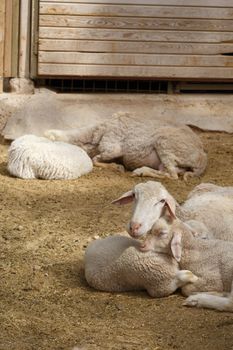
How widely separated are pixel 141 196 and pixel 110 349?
120 cm

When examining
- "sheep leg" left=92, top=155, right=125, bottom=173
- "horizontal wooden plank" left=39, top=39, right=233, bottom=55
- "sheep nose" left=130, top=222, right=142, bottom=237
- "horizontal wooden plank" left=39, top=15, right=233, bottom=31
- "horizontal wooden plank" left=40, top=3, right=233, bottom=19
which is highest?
Result: "horizontal wooden plank" left=40, top=3, right=233, bottom=19

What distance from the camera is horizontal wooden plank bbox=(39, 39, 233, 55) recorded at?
10.8 meters

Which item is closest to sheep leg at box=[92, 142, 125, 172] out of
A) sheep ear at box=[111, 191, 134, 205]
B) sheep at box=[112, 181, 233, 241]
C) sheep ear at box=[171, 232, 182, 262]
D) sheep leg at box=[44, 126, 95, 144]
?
sheep leg at box=[44, 126, 95, 144]

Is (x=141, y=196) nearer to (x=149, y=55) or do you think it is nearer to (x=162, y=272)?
(x=162, y=272)

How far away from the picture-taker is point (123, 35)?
1084 cm

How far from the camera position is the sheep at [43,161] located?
29.6ft

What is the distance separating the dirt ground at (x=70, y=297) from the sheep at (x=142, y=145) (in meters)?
0.80

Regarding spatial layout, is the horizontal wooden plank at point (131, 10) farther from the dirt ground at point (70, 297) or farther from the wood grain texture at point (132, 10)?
the dirt ground at point (70, 297)

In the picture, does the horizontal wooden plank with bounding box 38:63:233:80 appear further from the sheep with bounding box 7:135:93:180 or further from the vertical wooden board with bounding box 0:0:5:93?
the sheep with bounding box 7:135:93:180

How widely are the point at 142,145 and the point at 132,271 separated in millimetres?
3892

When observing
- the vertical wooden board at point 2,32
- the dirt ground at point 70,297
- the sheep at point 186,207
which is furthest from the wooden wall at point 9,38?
the sheep at point 186,207

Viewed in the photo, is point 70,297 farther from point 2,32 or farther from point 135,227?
point 2,32

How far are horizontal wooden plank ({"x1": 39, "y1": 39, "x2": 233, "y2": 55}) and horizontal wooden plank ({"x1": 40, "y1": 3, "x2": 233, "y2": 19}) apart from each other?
0.32 m

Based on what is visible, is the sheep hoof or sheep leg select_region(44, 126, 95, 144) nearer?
the sheep hoof
